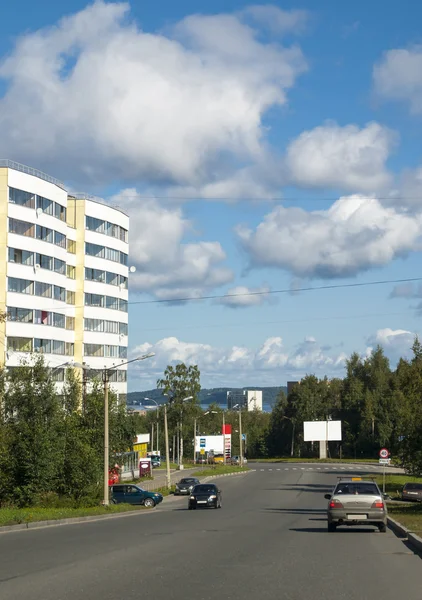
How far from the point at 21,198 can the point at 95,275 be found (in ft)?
47.6

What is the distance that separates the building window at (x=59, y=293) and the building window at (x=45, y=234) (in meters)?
4.14

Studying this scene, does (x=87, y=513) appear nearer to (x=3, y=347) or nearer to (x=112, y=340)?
(x=3, y=347)

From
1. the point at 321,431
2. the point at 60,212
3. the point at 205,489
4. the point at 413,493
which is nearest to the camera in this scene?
the point at 205,489

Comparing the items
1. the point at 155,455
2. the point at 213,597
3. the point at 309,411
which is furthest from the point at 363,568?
the point at 309,411

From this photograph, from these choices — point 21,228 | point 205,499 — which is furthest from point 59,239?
point 205,499

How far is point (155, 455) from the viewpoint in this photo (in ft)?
444

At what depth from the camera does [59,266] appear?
242 feet

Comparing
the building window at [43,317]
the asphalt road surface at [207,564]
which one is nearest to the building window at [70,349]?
the building window at [43,317]

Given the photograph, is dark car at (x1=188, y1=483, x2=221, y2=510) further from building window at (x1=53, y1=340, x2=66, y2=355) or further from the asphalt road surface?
building window at (x1=53, y1=340, x2=66, y2=355)

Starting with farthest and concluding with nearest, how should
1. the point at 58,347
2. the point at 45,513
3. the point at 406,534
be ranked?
the point at 58,347, the point at 45,513, the point at 406,534

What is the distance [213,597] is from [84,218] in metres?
70.2

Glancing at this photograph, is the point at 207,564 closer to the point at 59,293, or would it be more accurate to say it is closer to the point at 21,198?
the point at 21,198

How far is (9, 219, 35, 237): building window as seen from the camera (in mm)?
67750

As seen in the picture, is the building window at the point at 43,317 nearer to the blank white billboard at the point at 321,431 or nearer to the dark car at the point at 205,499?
the dark car at the point at 205,499
